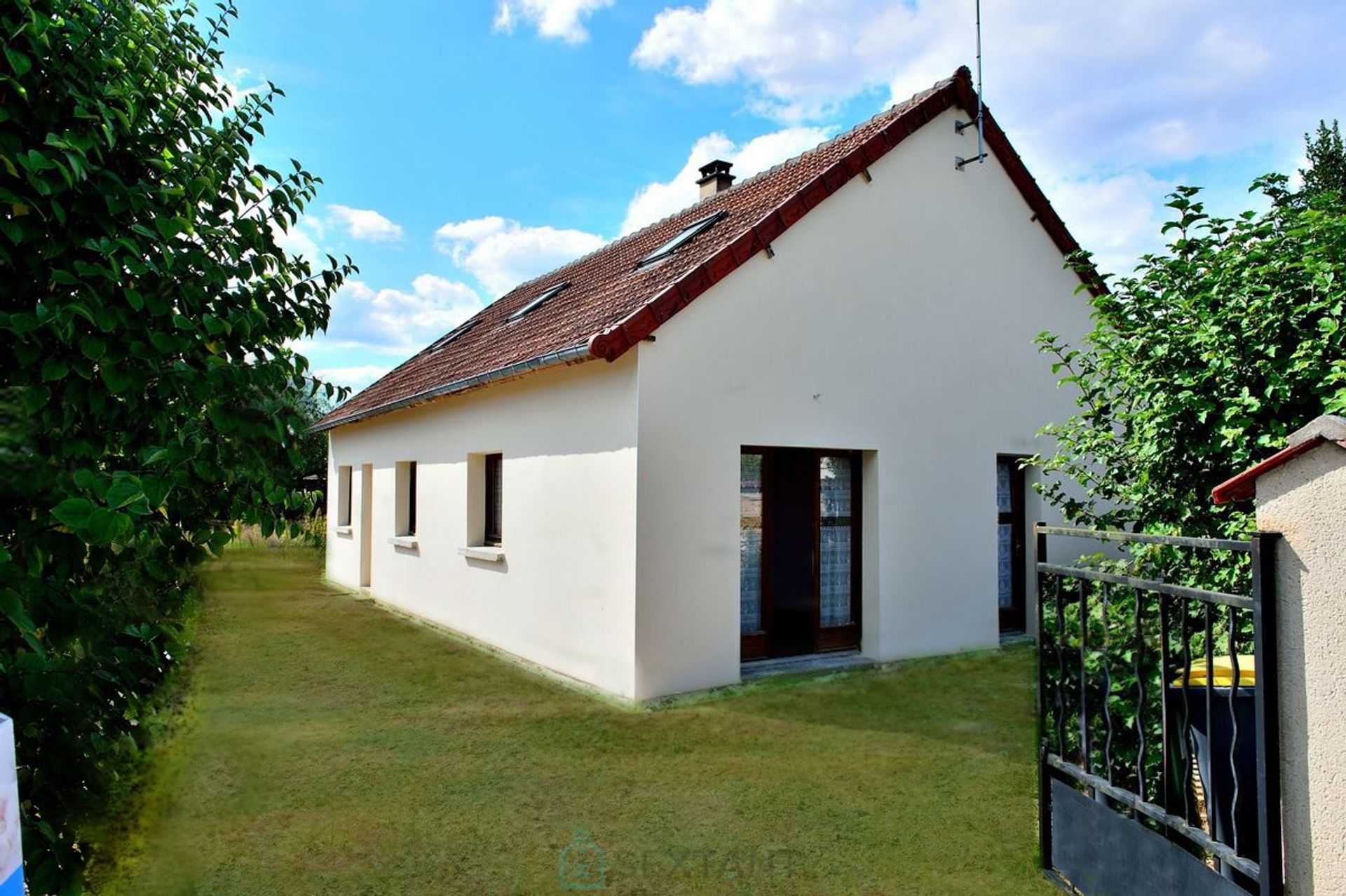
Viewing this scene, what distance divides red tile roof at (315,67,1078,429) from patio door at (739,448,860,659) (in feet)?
6.22

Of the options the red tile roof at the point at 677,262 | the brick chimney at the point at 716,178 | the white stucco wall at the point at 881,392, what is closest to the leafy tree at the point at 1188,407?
the white stucco wall at the point at 881,392

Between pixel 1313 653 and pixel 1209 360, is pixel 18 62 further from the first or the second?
pixel 1209 360

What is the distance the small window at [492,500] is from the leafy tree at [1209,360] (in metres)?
7.14

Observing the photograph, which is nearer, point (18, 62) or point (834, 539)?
point (18, 62)

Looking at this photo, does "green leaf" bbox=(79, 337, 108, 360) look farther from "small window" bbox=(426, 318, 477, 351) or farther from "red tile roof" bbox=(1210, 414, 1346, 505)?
"small window" bbox=(426, 318, 477, 351)

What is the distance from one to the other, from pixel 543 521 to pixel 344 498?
10042 mm

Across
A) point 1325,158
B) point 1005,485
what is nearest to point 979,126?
point 1005,485

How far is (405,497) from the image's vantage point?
42.9ft

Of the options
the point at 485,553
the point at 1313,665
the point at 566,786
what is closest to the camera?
the point at 1313,665

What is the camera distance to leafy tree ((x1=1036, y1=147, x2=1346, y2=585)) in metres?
3.71

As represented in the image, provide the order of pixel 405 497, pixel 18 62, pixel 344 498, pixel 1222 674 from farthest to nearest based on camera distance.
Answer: pixel 344 498 < pixel 405 497 < pixel 1222 674 < pixel 18 62

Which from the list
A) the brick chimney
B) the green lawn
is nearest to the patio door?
the green lawn

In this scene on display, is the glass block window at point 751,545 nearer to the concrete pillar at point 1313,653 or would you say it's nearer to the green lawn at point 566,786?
the green lawn at point 566,786

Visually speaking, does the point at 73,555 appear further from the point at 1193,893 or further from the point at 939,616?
the point at 939,616
